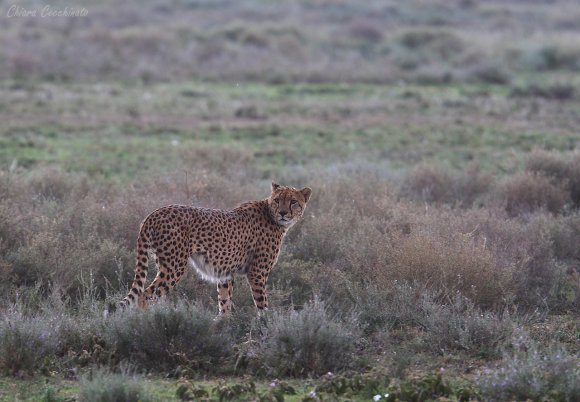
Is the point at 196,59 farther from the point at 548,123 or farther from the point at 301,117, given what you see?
the point at 548,123

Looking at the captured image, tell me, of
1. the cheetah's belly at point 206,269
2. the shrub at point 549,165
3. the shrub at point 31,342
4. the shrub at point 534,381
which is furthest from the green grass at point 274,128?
the shrub at point 534,381

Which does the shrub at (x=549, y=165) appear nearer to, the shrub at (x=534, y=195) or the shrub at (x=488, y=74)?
the shrub at (x=534, y=195)

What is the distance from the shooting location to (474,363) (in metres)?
7.57

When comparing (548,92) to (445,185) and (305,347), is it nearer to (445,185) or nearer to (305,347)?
(445,185)

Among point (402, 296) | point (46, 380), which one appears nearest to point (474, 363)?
point (402, 296)

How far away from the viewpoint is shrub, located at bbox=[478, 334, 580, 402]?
6.45 m

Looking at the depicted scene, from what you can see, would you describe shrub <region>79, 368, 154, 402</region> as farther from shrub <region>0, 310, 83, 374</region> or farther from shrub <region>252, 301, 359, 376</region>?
shrub <region>252, 301, 359, 376</region>

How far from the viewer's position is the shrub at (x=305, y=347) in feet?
23.7

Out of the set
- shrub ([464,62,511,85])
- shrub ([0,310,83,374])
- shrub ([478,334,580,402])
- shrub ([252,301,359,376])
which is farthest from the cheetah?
shrub ([464,62,511,85])

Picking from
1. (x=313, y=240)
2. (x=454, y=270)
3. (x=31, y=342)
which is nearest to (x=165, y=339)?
(x=31, y=342)

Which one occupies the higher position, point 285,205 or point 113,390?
point 285,205

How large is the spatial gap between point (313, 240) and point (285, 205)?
1.90 metres

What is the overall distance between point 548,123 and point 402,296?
13.2 metres

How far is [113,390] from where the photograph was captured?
6102 mm
